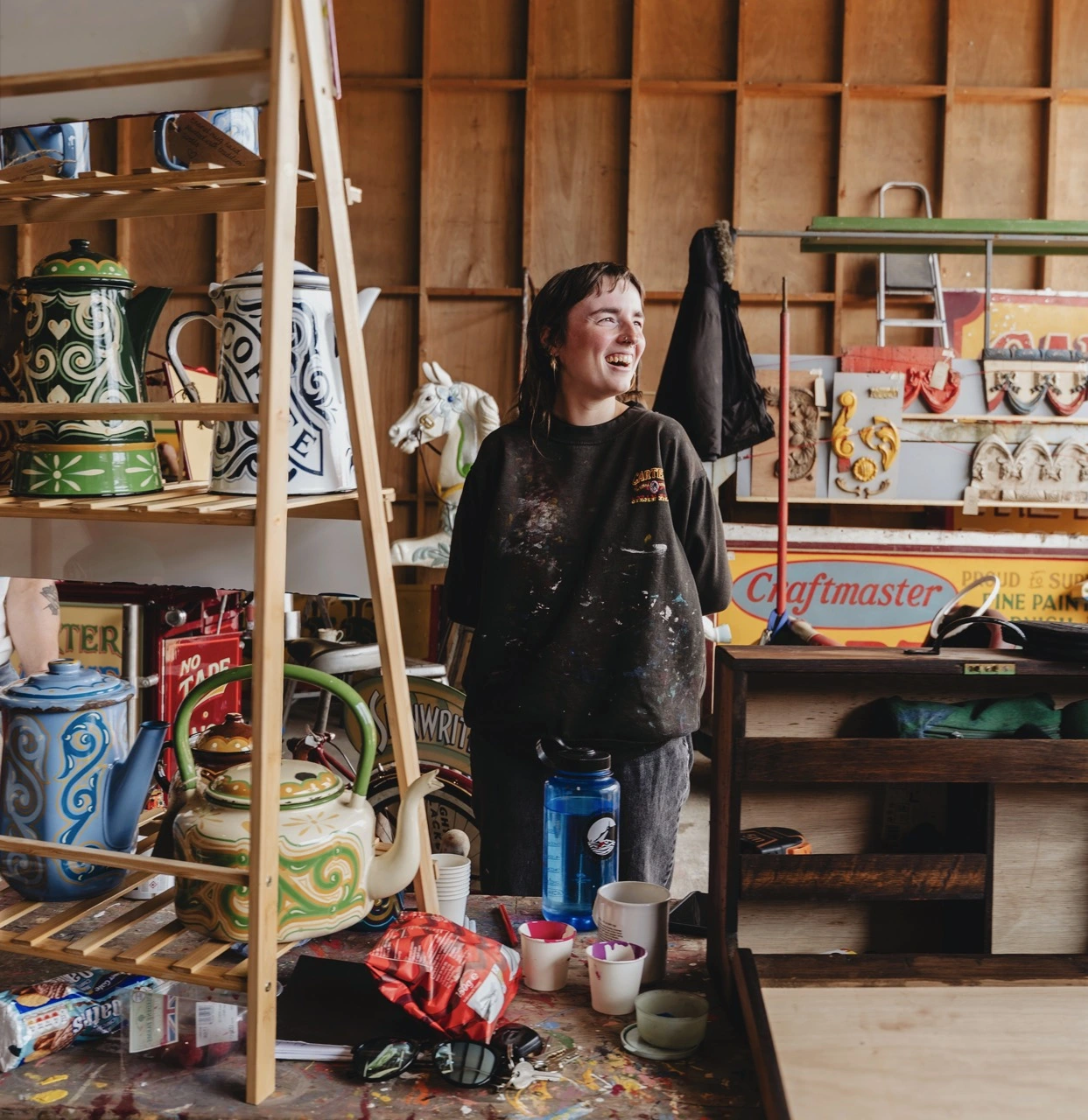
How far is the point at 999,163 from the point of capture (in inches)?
246

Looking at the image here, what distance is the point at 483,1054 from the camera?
1046 mm

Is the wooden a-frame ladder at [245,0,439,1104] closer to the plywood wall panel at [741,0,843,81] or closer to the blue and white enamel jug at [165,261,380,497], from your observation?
the blue and white enamel jug at [165,261,380,497]

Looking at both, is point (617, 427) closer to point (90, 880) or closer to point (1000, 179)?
point (90, 880)

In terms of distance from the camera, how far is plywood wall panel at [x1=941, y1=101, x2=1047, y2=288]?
6.22m

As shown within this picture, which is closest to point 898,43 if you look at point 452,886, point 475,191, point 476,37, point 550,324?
point 476,37

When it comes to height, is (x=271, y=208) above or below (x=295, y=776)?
above

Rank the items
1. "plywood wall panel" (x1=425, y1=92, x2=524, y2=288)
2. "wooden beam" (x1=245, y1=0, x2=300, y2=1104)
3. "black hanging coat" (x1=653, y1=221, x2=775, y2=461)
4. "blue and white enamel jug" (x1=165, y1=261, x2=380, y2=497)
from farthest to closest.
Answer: "plywood wall panel" (x1=425, y1=92, x2=524, y2=288) < "black hanging coat" (x1=653, y1=221, x2=775, y2=461) < "blue and white enamel jug" (x1=165, y1=261, x2=380, y2=497) < "wooden beam" (x1=245, y1=0, x2=300, y2=1104)

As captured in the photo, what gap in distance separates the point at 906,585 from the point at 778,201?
98.7 inches

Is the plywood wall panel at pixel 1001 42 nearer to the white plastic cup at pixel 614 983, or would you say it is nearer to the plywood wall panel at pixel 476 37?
the plywood wall panel at pixel 476 37

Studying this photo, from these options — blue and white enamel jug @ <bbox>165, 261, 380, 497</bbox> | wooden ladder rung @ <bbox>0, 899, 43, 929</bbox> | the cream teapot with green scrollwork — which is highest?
blue and white enamel jug @ <bbox>165, 261, 380, 497</bbox>

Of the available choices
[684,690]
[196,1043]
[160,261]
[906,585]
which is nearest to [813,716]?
[684,690]

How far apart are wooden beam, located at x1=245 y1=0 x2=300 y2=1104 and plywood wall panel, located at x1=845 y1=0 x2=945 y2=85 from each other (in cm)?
603

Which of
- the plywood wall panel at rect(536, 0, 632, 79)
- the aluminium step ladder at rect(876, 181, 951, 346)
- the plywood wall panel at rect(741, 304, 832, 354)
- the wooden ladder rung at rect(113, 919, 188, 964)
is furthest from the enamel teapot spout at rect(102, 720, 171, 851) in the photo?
the plywood wall panel at rect(536, 0, 632, 79)

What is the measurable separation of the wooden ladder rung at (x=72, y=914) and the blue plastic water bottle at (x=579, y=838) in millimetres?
490
